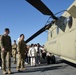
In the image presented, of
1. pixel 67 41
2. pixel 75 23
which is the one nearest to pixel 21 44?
pixel 67 41

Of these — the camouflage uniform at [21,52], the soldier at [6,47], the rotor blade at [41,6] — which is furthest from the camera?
the camouflage uniform at [21,52]

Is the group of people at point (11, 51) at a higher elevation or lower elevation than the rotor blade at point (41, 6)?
lower

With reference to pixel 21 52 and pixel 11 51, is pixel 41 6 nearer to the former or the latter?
pixel 11 51

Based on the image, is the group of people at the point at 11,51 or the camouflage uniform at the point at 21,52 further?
the camouflage uniform at the point at 21,52

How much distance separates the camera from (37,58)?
1908 cm

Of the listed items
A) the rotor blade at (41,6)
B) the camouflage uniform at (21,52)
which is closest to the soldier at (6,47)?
the camouflage uniform at (21,52)

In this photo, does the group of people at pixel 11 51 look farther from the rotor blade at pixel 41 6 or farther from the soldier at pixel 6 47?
the rotor blade at pixel 41 6

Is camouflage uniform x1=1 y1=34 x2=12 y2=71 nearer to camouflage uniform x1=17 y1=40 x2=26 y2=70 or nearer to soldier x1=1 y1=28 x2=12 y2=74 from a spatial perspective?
soldier x1=1 y1=28 x2=12 y2=74

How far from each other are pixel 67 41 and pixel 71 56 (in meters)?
0.89

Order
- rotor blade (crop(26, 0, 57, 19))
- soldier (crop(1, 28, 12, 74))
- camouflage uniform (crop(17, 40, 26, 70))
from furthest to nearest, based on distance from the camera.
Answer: camouflage uniform (crop(17, 40, 26, 70)) → soldier (crop(1, 28, 12, 74)) → rotor blade (crop(26, 0, 57, 19))

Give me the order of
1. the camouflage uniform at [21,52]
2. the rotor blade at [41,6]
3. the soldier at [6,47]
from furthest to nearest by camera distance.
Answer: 1. the camouflage uniform at [21,52]
2. the soldier at [6,47]
3. the rotor blade at [41,6]

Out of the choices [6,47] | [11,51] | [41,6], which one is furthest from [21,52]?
[41,6]

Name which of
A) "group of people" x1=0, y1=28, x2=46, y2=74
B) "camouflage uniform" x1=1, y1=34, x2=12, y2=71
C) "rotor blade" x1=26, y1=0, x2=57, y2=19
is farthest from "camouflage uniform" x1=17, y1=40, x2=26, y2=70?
"rotor blade" x1=26, y1=0, x2=57, y2=19

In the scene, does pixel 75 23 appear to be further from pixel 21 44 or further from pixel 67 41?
pixel 21 44
